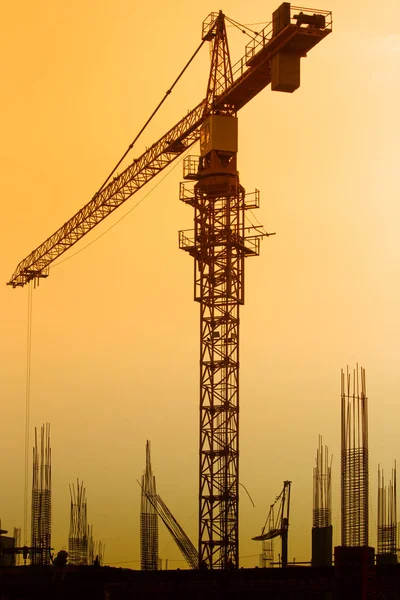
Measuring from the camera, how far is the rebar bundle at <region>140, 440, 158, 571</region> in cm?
6425

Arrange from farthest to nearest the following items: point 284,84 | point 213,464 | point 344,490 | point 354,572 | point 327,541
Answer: point 213,464
point 284,84
point 327,541
point 344,490
point 354,572

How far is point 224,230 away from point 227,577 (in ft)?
74.0

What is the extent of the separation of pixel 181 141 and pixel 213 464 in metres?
17.2

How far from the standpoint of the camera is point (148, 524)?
65688 millimetres

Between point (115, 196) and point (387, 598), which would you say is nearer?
point (387, 598)

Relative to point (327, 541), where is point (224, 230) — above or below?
above

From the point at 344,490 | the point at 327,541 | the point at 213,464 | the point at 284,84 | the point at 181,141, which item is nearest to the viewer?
the point at 344,490

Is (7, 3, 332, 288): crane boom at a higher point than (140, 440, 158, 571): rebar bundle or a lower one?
higher

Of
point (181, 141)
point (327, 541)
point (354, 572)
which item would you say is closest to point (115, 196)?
point (181, 141)

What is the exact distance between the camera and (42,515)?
216 ft

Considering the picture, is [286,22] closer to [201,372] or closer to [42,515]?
[201,372]

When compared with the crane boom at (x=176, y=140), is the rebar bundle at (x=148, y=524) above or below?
below

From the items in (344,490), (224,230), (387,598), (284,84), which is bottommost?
(387,598)

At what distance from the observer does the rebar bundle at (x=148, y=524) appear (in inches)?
2530
